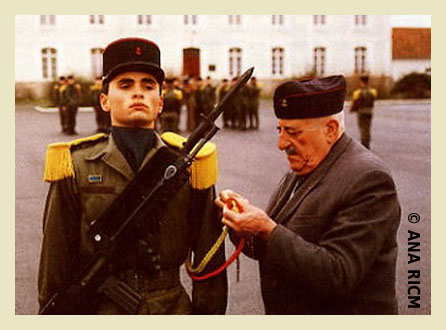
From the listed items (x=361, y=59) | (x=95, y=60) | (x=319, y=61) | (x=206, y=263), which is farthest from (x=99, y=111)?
(x=361, y=59)

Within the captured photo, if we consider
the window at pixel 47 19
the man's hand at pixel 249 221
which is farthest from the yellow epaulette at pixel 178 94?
the man's hand at pixel 249 221

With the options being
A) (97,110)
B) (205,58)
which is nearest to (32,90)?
(97,110)

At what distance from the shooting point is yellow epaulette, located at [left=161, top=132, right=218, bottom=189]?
2107 mm

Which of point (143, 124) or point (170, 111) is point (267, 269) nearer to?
point (143, 124)

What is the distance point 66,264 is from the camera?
6.93ft

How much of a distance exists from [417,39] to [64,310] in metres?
1.86

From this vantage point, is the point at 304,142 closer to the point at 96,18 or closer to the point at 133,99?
the point at 133,99

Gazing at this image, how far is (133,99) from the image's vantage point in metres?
2.07

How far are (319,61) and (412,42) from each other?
0.43 metres

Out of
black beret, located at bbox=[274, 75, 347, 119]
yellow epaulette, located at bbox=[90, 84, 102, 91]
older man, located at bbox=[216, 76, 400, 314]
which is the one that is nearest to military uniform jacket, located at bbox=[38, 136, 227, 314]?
older man, located at bbox=[216, 76, 400, 314]

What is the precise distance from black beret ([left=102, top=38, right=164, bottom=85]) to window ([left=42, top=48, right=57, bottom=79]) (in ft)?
2.41

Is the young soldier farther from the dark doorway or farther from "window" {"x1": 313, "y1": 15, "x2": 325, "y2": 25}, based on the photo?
"window" {"x1": 313, "y1": 15, "x2": 325, "y2": 25}

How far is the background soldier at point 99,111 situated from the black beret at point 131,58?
142 mm

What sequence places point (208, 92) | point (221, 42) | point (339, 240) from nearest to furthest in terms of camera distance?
point (339, 240) → point (221, 42) → point (208, 92)
